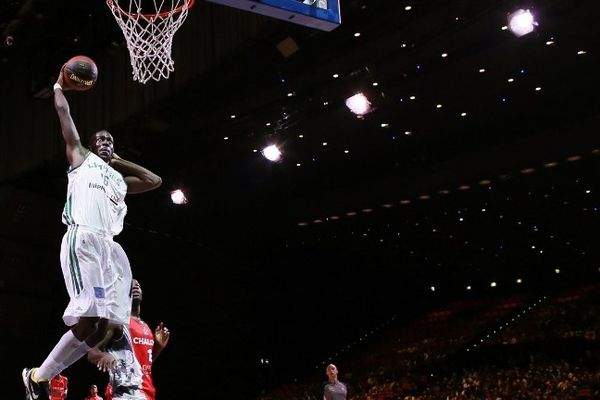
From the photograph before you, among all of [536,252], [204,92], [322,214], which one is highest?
[204,92]

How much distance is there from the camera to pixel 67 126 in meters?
3.84

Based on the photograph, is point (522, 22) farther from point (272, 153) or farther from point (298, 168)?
point (298, 168)

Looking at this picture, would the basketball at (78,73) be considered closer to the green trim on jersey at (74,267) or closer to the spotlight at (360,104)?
the green trim on jersey at (74,267)

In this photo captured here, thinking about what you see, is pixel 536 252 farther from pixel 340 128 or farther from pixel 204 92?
pixel 204 92

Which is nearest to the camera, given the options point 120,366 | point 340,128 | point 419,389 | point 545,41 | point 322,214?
point 120,366

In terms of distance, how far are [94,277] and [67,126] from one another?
Result: 30.3 inches

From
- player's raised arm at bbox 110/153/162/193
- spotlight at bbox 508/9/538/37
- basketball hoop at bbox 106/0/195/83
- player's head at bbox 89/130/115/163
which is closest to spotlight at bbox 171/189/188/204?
basketball hoop at bbox 106/0/195/83

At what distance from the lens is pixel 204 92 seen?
1060cm

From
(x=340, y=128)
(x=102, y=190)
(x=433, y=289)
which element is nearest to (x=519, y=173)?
(x=340, y=128)

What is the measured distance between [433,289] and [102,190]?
53.9 feet

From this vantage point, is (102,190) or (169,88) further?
(169,88)

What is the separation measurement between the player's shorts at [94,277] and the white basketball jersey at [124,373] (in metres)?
0.13

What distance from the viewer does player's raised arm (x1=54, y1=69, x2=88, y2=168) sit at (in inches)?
150

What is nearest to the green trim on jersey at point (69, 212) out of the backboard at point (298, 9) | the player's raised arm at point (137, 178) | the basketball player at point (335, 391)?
the player's raised arm at point (137, 178)
